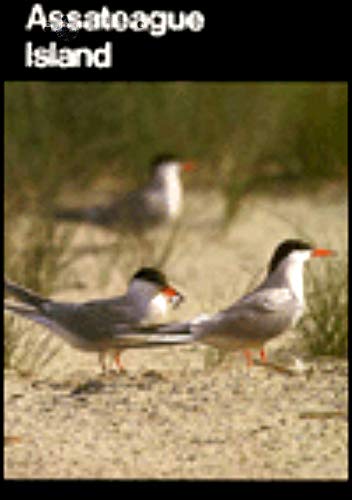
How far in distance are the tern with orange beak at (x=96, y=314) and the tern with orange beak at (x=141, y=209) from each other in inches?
122

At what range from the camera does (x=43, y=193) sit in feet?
28.6

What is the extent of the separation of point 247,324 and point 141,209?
151 inches

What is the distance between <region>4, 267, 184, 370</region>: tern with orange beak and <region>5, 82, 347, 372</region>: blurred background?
3128mm

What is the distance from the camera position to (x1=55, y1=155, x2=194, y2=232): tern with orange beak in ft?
28.8

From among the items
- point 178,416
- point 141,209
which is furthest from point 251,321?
point 141,209

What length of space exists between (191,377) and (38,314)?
701mm

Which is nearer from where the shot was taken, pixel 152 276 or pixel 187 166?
pixel 152 276

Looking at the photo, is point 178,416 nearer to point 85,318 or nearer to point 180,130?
point 85,318

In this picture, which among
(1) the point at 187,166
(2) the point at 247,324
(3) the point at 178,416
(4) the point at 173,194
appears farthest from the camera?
(1) the point at 187,166

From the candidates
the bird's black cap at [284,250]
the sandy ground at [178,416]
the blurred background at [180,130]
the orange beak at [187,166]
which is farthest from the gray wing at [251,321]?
the orange beak at [187,166]

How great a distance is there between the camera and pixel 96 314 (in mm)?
5395

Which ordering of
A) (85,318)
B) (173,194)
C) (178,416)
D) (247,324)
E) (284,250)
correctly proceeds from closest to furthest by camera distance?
1. (178,416)
2. (247,324)
3. (85,318)
4. (284,250)
5. (173,194)

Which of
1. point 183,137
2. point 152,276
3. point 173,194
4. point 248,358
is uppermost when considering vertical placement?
point 183,137

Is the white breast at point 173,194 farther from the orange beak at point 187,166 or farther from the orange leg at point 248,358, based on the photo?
the orange leg at point 248,358
